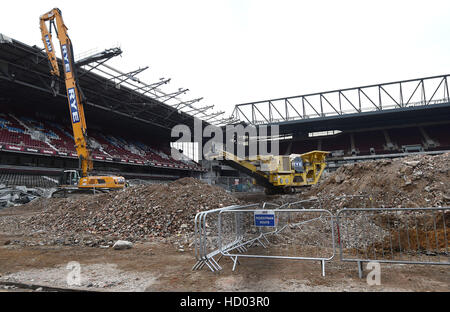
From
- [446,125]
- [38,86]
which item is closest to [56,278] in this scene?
[38,86]

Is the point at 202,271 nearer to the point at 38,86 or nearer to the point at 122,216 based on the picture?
the point at 122,216

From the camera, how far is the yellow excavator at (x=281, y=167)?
58.1ft

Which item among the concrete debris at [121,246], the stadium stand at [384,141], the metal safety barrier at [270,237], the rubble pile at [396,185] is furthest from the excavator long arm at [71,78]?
the stadium stand at [384,141]

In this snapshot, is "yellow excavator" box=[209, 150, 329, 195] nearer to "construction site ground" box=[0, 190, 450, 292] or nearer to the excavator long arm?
the excavator long arm

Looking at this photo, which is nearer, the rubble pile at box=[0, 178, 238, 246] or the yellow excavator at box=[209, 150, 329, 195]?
the rubble pile at box=[0, 178, 238, 246]

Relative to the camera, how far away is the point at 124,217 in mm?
9914

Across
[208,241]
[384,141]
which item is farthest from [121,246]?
[384,141]

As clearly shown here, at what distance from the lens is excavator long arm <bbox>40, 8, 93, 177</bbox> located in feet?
63.8

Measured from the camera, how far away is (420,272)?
4781 mm

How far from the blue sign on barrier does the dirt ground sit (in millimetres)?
810

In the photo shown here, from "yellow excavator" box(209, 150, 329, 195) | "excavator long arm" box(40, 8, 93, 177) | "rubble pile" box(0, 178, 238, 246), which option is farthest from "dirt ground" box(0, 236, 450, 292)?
"excavator long arm" box(40, 8, 93, 177)

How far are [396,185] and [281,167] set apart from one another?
7.69 meters

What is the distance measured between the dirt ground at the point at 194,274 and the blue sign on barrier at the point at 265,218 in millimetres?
A: 810
